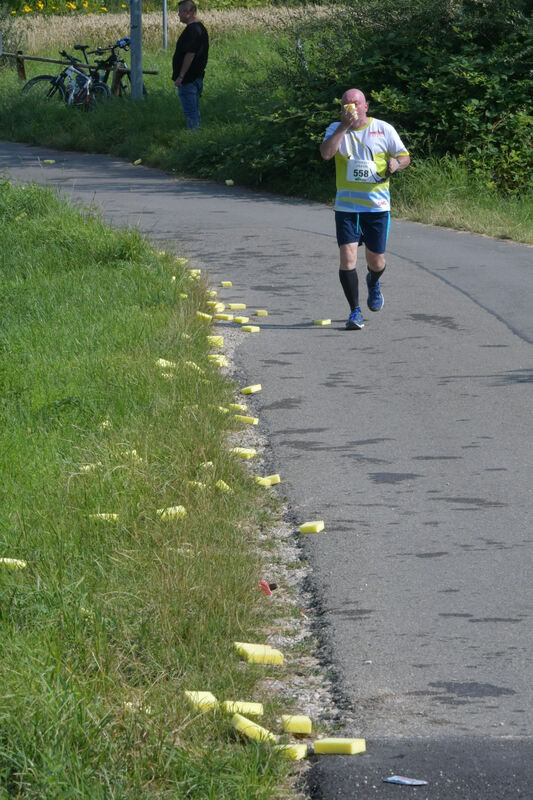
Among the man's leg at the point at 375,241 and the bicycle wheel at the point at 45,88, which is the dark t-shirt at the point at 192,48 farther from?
the man's leg at the point at 375,241

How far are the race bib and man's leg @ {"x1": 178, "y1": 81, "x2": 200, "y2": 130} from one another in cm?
1187

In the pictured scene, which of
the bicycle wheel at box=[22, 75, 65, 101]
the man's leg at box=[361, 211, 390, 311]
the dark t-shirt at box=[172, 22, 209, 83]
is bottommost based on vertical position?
the man's leg at box=[361, 211, 390, 311]

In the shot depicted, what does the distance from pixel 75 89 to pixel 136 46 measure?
2.38 meters

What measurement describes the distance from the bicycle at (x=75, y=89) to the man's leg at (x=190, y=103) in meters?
4.36

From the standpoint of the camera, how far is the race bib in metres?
9.28

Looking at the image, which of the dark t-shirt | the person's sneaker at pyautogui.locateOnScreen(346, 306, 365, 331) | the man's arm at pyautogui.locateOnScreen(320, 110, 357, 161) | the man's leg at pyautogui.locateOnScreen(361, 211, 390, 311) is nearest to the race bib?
the man's arm at pyautogui.locateOnScreen(320, 110, 357, 161)

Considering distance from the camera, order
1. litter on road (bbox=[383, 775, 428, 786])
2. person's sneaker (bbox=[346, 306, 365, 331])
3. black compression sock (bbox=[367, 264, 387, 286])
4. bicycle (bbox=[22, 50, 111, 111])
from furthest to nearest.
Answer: bicycle (bbox=[22, 50, 111, 111]), black compression sock (bbox=[367, 264, 387, 286]), person's sneaker (bbox=[346, 306, 365, 331]), litter on road (bbox=[383, 775, 428, 786])

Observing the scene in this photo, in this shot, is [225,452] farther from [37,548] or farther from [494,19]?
[494,19]

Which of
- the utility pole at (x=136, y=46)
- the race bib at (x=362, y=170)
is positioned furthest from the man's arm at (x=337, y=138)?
the utility pole at (x=136, y=46)

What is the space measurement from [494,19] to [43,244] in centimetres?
917

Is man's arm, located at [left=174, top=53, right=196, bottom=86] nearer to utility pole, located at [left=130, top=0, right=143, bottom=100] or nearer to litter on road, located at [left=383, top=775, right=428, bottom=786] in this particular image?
utility pole, located at [left=130, top=0, right=143, bottom=100]

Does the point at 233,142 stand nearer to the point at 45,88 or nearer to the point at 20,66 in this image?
the point at 45,88

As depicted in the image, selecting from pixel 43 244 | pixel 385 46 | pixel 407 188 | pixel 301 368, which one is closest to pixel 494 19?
pixel 385 46

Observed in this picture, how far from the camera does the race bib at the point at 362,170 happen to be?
928 centimetres
